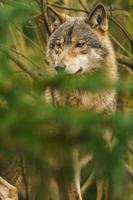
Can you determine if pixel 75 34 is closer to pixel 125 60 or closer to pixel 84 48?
pixel 84 48

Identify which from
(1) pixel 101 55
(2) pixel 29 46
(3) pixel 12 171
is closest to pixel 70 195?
(3) pixel 12 171

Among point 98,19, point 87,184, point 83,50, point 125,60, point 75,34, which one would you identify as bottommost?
point 87,184

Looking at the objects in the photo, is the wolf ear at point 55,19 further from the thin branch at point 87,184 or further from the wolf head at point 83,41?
the thin branch at point 87,184

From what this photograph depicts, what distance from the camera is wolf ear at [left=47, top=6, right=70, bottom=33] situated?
718cm

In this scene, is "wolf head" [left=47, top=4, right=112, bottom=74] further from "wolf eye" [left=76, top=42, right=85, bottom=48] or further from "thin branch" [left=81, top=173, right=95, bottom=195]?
"thin branch" [left=81, top=173, right=95, bottom=195]

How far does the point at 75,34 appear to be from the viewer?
711cm

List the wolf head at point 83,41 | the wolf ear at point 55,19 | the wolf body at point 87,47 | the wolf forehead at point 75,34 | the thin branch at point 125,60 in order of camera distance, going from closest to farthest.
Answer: the wolf body at point 87,47 < the wolf head at point 83,41 < the wolf forehead at point 75,34 < the wolf ear at point 55,19 < the thin branch at point 125,60

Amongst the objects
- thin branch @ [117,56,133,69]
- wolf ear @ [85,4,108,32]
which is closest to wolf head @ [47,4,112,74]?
wolf ear @ [85,4,108,32]

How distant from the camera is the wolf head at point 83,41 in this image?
22.6 feet

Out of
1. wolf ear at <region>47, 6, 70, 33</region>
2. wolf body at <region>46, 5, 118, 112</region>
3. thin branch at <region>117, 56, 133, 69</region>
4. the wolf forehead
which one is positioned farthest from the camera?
thin branch at <region>117, 56, 133, 69</region>

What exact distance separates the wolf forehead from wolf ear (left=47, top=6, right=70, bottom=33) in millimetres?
100

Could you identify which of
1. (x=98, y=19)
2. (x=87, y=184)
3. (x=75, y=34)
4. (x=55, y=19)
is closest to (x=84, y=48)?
(x=75, y=34)

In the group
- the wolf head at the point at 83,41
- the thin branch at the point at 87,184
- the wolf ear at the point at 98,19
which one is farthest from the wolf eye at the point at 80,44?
the thin branch at the point at 87,184

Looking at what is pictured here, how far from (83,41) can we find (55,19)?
47 cm
